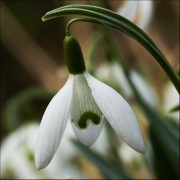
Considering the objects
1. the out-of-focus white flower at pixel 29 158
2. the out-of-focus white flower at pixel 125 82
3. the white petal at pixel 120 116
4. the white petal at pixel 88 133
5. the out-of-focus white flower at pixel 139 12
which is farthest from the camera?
the out-of-focus white flower at pixel 125 82

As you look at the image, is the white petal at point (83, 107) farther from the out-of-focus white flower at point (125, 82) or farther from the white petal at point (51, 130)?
the out-of-focus white flower at point (125, 82)

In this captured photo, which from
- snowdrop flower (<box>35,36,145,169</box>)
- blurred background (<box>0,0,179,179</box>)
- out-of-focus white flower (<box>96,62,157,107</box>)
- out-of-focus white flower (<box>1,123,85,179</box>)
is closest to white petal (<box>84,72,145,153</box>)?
snowdrop flower (<box>35,36,145,169</box>)

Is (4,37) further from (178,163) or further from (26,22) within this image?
(178,163)

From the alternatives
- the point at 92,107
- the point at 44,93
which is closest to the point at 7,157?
the point at 44,93

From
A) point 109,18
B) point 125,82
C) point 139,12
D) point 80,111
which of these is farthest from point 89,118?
point 125,82

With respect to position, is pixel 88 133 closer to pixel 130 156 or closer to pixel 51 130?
pixel 51 130

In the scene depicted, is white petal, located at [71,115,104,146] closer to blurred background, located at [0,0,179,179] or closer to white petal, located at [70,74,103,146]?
white petal, located at [70,74,103,146]

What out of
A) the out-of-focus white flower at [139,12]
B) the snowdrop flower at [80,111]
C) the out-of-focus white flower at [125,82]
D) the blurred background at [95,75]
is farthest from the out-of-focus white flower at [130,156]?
the snowdrop flower at [80,111]
